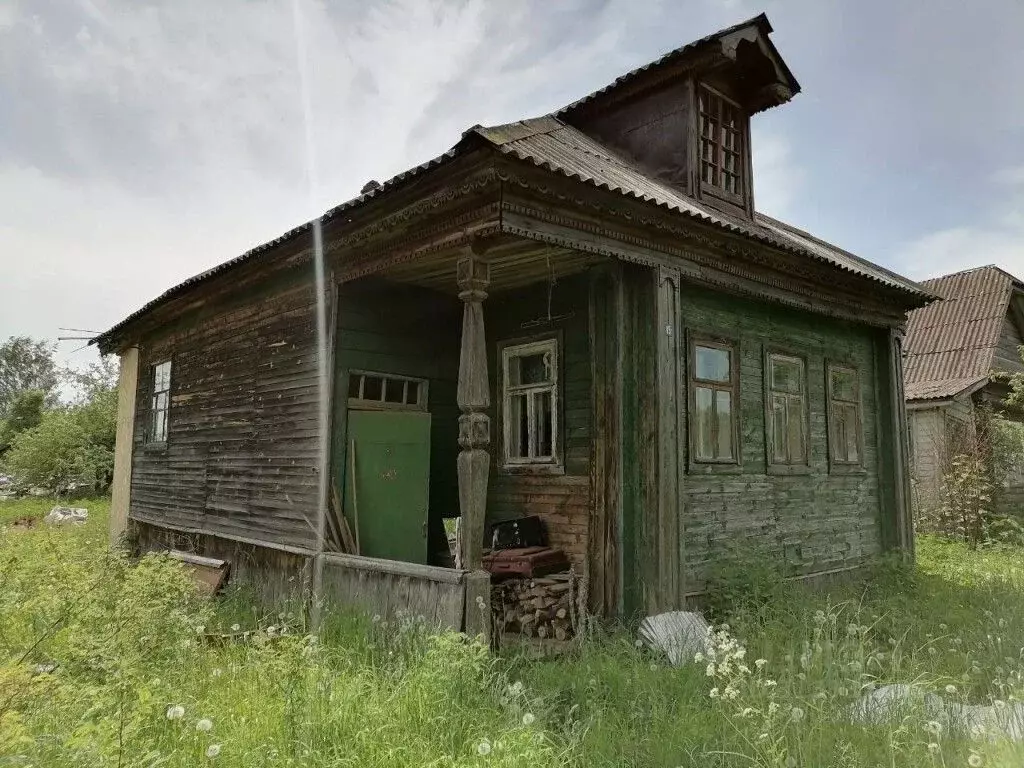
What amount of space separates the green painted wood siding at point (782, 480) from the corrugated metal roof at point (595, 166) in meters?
0.96

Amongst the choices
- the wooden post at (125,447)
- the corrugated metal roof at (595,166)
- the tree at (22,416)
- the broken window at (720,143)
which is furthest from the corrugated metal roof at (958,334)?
the tree at (22,416)

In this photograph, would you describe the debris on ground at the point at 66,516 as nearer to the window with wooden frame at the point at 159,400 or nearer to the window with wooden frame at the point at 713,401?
the window with wooden frame at the point at 159,400

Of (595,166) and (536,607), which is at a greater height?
(595,166)

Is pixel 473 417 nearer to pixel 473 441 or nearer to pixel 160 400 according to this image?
pixel 473 441

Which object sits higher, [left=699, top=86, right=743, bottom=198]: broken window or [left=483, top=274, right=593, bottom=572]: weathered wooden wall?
[left=699, top=86, right=743, bottom=198]: broken window

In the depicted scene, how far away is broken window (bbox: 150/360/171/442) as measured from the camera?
39.1 feet

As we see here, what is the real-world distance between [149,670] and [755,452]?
6.78m

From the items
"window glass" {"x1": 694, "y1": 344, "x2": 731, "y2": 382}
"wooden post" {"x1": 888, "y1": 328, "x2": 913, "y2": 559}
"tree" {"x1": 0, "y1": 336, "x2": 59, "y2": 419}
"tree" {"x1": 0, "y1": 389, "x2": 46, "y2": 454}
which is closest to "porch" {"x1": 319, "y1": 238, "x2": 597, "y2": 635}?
"window glass" {"x1": 694, "y1": 344, "x2": 731, "y2": 382}

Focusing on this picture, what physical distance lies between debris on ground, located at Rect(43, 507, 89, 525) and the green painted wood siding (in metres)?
17.3

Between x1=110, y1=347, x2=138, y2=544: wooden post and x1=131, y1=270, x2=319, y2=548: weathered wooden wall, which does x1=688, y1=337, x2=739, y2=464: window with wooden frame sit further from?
x1=110, y1=347, x2=138, y2=544: wooden post

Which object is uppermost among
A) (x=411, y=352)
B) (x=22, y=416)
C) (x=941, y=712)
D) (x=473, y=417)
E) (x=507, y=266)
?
(x=507, y=266)

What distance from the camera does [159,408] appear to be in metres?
12.2

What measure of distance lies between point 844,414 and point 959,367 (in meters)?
8.67

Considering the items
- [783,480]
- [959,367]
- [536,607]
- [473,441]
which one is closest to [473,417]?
[473,441]
